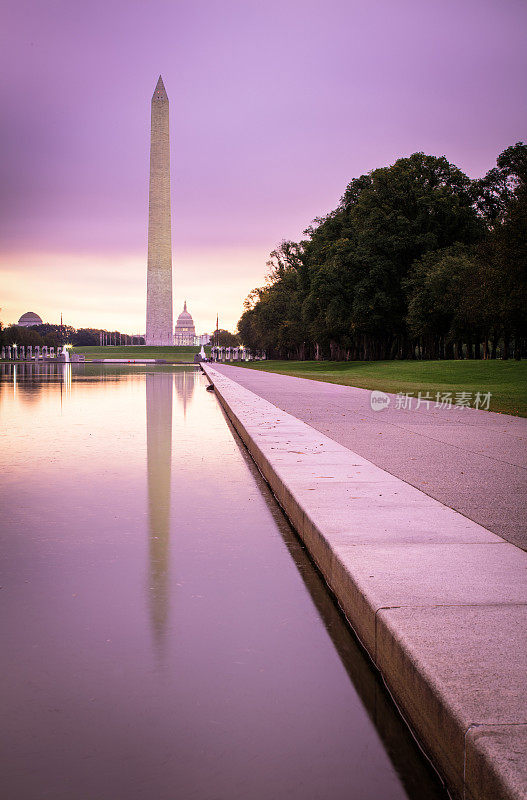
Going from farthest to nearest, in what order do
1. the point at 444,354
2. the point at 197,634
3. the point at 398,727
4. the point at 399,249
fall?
the point at 444,354 < the point at 399,249 < the point at 197,634 < the point at 398,727

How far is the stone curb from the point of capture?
2.70m

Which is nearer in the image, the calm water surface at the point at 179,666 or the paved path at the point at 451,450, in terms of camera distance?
the calm water surface at the point at 179,666

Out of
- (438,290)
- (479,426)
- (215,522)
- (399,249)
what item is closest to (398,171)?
(399,249)

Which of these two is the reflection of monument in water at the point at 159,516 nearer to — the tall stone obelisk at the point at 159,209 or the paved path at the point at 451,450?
the paved path at the point at 451,450

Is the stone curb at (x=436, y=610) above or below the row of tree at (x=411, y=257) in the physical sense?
below

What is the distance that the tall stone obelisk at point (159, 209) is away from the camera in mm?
90625

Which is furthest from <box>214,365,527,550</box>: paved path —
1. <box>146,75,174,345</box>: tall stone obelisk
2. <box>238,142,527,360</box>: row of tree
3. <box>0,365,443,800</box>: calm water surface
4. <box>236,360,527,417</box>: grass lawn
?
<box>146,75,174,345</box>: tall stone obelisk

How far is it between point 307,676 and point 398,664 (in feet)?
1.82

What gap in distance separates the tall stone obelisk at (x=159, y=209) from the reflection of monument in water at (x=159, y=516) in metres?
78.8

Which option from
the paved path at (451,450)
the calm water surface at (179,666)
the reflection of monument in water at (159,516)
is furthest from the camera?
the paved path at (451,450)

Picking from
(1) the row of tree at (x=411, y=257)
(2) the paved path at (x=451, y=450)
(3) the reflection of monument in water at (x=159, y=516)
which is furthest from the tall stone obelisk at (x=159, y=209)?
(3) the reflection of monument in water at (x=159, y=516)

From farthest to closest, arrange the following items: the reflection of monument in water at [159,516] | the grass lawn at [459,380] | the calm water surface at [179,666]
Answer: the grass lawn at [459,380] → the reflection of monument in water at [159,516] → the calm water surface at [179,666]

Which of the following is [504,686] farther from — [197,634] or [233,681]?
[197,634]

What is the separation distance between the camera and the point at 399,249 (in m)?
59.1
